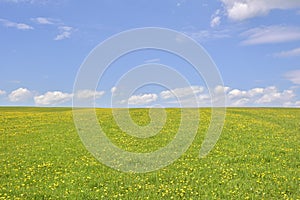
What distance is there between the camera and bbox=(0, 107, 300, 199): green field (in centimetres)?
1472

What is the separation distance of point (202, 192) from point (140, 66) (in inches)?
389

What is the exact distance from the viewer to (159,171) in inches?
706

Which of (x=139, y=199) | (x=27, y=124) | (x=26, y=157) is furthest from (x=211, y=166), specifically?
(x=27, y=124)

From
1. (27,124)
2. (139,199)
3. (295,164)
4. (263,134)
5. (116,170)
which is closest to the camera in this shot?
(139,199)

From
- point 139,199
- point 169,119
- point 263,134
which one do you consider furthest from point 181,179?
point 169,119

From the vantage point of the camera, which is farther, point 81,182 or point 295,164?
point 295,164

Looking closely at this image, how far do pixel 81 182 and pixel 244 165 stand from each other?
28.4 ft

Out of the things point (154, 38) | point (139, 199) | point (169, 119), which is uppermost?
point (154, 38)

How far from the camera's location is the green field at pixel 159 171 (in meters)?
14.7

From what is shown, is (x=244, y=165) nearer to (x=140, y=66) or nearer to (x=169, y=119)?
(x=140, y=66)

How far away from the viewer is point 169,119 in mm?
39312

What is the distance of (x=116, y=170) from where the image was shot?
1820cm

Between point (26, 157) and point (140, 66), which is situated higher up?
point (140, 66)

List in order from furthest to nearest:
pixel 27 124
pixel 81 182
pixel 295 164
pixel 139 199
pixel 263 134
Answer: pixel 27 124 → pixel 263 134 → pixel 295 164 → pixel 81 182 → pixel 139 199
